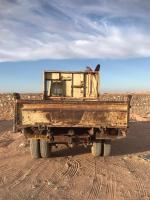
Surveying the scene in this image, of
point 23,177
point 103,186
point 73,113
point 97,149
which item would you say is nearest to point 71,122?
point 73,113

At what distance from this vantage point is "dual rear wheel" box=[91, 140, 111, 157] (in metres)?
11.6

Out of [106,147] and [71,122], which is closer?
[71,122]

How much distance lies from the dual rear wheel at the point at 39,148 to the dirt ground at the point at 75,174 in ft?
0.65

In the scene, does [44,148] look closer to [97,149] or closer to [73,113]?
[73,113]

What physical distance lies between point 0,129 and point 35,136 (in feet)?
26.9

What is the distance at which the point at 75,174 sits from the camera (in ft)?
31.7

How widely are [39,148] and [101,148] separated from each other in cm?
173

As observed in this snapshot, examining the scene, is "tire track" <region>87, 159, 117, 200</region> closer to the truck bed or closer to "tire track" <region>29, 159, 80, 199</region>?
"tire track" <region>29, 159, 80, 199</region>

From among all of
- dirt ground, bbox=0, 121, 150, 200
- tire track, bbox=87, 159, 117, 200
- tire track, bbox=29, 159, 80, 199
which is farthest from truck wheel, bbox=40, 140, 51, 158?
tire track, bbox=87, 159, 117, 200

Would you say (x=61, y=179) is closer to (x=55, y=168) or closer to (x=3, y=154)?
(x=55, y=168)

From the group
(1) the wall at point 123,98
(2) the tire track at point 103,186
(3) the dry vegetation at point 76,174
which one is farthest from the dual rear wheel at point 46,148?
(1) the wall at point 123,98

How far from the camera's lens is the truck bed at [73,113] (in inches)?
431

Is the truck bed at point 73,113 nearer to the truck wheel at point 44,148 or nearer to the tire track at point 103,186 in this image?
the truck wheel at point 44,148

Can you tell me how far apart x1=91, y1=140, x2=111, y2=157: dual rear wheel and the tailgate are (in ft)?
2.78
